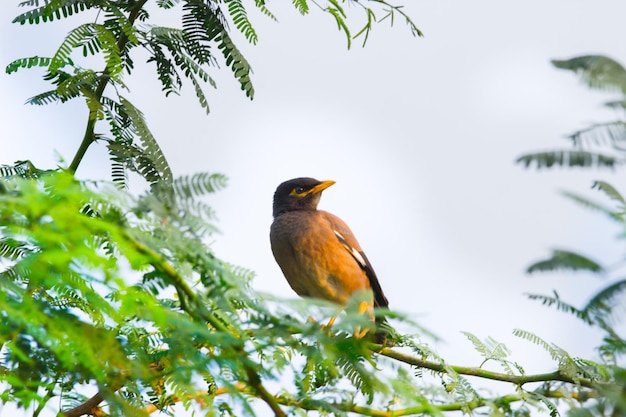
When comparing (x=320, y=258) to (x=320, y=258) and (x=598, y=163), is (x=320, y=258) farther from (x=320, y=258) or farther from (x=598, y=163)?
(x=598, y=163)

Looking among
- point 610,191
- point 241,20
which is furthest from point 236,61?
point 610,191

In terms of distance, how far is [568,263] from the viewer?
1.32 m

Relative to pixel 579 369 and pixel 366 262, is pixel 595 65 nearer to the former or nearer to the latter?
pixel 579 369

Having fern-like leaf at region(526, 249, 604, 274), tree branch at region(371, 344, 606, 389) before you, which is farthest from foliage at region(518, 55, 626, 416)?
tree branch at region(371, 344, 606, 389)

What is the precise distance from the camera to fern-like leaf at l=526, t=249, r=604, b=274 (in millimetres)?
1316

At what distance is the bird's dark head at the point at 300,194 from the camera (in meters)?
5.89

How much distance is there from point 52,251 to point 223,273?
0.31m

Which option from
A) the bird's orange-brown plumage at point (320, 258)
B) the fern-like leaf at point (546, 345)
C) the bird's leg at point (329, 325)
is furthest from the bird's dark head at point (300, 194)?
the bird's leg at point (329, 325)

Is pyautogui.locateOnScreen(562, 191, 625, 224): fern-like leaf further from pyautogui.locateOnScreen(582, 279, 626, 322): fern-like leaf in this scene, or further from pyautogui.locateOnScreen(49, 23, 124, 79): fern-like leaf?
pyautogui.locateOnScreen(49, 23, 124, 79): fern-like leaf

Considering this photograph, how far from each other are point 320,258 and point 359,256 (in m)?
0.29

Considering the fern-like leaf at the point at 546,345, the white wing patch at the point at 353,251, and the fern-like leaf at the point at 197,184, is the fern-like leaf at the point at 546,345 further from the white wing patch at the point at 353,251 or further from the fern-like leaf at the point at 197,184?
the white wing patch at the point at 353,251

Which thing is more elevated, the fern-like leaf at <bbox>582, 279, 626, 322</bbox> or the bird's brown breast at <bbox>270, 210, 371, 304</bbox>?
the bird's brown breast at <bbox>270, 210, 371, 304</bbox>

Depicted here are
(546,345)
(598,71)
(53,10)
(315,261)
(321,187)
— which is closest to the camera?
(598,71)

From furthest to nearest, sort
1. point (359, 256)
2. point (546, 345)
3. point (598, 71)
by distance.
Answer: point (359, 256)
point (546, 345)
point (598, 71)
